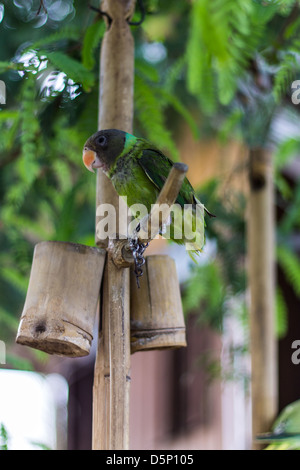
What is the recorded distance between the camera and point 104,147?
753 mm

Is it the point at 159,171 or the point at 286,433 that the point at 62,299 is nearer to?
the point at 159,171

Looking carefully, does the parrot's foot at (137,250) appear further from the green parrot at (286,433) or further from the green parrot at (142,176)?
the green parrot at (286,433)

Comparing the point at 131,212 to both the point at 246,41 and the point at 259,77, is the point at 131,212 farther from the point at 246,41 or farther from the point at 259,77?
the point at 259,77

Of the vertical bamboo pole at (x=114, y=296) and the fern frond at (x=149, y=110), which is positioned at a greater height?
the fern frond at (x=149, y=110)

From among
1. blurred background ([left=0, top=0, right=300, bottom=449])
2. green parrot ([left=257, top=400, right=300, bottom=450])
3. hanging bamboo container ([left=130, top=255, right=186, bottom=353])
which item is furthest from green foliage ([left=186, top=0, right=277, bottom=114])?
green parrot ([left=257, top=400, right=300, bottom=450])

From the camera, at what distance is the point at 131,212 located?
2.60 feet

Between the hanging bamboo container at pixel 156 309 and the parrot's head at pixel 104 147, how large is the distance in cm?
15

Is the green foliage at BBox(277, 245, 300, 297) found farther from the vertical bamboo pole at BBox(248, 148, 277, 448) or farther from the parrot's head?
the parrot's head

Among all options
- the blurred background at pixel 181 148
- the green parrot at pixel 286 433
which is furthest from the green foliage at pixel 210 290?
the green parrot at pixel 286 433

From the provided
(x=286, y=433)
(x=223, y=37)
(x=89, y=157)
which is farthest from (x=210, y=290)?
(x=89, y=157)

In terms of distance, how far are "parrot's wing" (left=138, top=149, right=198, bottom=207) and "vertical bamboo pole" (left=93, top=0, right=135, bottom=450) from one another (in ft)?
0.23

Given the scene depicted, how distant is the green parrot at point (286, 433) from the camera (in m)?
0.89

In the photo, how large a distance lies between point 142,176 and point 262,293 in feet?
1.77

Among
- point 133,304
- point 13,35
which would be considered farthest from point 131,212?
point 13,35
